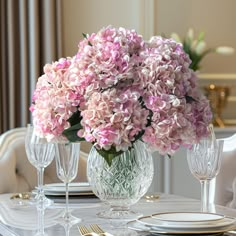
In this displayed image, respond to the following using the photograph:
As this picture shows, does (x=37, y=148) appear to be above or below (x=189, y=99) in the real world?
below

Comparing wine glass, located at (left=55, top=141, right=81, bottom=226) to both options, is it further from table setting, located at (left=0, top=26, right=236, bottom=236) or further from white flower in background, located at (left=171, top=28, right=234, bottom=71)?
white flower in background, located at (left=171, top=28, right=234, bottom=71)

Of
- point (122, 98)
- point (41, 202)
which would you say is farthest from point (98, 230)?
point (41, 202)

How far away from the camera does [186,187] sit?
345cm

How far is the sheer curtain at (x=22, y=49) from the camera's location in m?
3.21

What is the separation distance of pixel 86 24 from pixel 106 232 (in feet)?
7.15

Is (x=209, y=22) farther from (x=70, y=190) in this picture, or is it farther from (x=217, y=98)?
(x=70, y=190)

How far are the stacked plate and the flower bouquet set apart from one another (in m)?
0.15

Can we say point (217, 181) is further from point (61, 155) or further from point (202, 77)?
point (202, 77)

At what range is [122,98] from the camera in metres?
1.41

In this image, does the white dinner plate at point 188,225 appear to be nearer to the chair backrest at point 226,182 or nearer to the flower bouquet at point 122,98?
the flower bouquet at point 122,98

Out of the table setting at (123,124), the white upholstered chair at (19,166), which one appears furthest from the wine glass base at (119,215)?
the white upholstered chair at (19,166)

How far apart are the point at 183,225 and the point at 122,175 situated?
24 cm

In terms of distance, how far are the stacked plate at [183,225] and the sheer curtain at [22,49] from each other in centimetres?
189

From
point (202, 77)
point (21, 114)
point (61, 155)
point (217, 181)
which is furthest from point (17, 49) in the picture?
point (61, 155)
